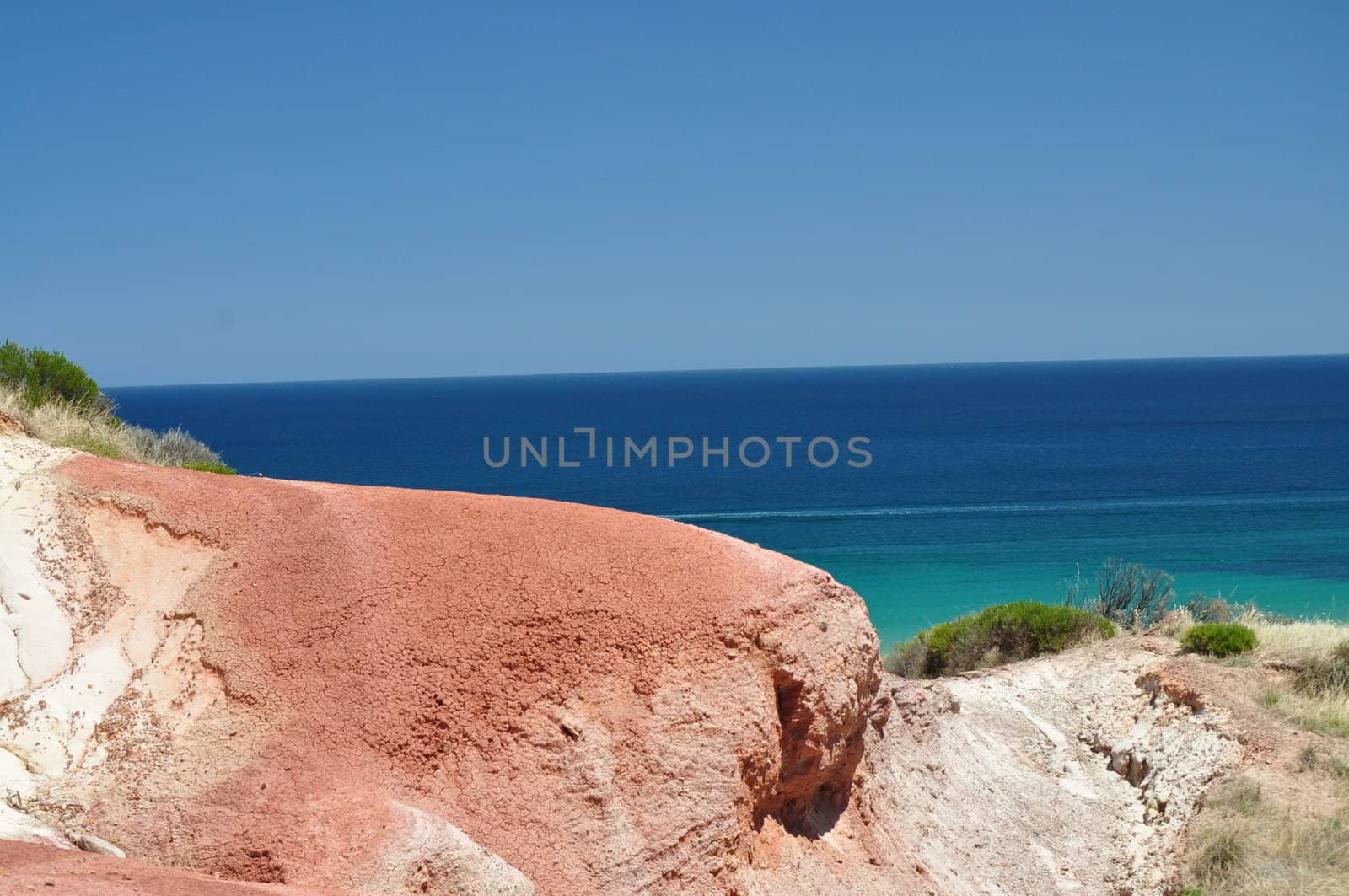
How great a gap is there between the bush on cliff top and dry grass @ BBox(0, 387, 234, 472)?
47.3ft

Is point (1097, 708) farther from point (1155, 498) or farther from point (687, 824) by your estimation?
point (1155, 498)

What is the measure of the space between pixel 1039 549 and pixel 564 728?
3862 centimetres

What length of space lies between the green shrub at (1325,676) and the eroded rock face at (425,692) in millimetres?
9553

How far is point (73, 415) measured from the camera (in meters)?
16.6

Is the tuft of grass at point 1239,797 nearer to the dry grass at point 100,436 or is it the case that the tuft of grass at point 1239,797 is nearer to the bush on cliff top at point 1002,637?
the bush on cliff top at point 1002,637

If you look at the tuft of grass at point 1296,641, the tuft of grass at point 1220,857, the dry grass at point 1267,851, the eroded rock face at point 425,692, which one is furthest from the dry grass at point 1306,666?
the eroded rock face at point 425,692

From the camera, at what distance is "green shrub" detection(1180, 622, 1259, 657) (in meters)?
18.2

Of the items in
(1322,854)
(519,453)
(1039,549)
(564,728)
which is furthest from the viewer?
(519,453)

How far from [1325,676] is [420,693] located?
14942 mm

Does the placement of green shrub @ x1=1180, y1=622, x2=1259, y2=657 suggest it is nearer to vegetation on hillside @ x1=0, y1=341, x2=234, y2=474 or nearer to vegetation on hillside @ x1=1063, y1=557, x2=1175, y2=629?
vegetation on hillside @ x1=1063, y1=557, x2=1175, y2=629

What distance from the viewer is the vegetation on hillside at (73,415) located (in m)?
14.5

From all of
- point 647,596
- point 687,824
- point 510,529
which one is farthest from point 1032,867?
point 510,529

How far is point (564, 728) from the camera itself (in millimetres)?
9445

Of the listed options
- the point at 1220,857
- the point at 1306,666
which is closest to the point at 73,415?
the point at 1220,857
